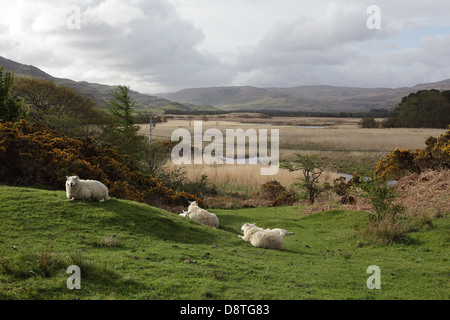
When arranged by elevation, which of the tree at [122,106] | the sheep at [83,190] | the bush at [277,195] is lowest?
the bush at [277,195]

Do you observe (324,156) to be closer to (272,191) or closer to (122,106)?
(272,191)

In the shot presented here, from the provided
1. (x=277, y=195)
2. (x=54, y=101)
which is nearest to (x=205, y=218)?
(x=277, y=195)

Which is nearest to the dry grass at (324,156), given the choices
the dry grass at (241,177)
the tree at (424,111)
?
the dry grass at (241,177)

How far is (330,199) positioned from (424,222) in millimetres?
12087

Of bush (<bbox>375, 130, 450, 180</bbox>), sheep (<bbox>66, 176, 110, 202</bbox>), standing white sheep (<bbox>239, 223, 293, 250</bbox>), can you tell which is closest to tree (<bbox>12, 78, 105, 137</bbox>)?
sheep (<bbox>66, 176, 110, 202</bbox>)

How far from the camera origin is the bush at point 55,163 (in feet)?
50.4

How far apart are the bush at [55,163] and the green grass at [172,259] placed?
3595 mm

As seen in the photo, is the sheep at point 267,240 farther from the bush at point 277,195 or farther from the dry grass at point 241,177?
the dry grass at point 241,177

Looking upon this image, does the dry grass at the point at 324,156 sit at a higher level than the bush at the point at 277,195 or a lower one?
higher

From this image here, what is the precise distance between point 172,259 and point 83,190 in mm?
4637

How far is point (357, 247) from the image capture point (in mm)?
12891

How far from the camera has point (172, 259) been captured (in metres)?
8.83

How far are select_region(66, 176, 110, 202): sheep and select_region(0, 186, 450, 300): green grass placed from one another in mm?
388

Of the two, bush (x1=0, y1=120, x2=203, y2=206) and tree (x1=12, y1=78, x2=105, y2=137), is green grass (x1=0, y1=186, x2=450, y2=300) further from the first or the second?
tree (x1=12, y1=78, x2=105, y2=137)
